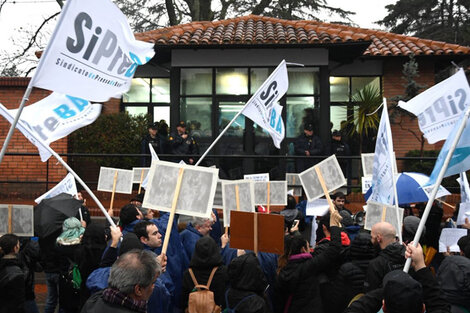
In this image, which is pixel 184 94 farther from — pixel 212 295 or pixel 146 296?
pixel 146 296

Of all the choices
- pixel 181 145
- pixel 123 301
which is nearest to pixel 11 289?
pixel 123 301

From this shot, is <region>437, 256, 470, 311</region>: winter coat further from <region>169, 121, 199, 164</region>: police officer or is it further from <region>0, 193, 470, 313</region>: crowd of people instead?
<region>169, 121, 199, 164</region>: police officer

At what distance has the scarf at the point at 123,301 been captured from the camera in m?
3.43

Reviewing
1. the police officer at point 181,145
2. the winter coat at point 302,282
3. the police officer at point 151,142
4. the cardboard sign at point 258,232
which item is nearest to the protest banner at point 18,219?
the cardboard sign at point 258,232

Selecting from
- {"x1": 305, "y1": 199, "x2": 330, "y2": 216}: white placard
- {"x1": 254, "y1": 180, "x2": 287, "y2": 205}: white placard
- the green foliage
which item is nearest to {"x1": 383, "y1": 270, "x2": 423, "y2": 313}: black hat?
{"x1": 305, "y1": 199, "x2": 330, "y2": 216}: white placard

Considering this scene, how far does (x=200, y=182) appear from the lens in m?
5.07

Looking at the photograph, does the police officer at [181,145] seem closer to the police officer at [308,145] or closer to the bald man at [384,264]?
the police officer at [308,145]

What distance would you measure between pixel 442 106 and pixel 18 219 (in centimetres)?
485

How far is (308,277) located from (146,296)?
2.31m

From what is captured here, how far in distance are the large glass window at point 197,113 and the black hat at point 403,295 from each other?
13130 millimetres

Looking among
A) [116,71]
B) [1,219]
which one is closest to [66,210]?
[1,219]

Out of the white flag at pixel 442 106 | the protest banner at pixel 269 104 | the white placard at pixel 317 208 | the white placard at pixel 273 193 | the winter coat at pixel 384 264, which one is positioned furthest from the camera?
the white placard at pixel 273 193

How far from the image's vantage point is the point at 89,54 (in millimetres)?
4949

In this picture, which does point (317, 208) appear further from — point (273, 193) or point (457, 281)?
point (457, 281)
